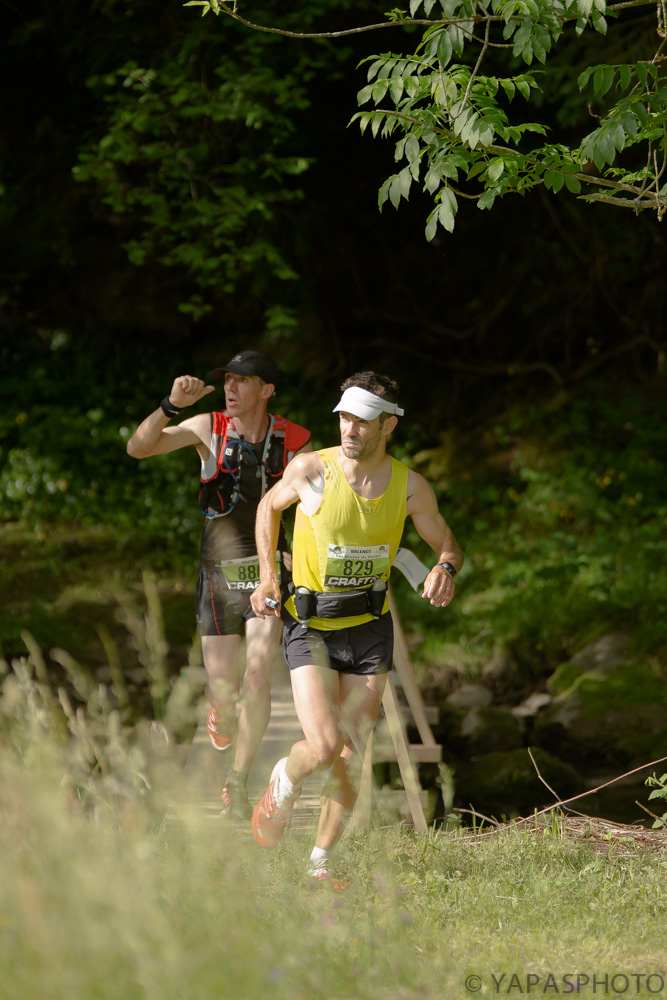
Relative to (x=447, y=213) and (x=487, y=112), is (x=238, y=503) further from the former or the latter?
(x=487, y=112)

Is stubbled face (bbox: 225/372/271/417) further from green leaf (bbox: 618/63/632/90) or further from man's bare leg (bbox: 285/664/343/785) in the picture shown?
green leaf (bbox: 618/63/632/90)

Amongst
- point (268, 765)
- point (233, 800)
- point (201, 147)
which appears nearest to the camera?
point (233, 800)

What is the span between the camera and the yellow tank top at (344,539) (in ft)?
14.5

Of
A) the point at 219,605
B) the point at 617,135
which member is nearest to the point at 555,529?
the point at 219,605

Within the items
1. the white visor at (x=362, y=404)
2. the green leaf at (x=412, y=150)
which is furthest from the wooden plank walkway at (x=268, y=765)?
the green leaf at (x=412, y=150)

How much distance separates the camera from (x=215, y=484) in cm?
544

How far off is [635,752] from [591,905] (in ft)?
15.3

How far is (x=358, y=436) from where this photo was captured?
14.4 ft

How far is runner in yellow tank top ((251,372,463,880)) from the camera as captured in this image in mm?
4367

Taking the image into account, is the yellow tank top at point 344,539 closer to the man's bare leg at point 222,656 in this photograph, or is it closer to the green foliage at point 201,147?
the man's bare leg at point 222,656

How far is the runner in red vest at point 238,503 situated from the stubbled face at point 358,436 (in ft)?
3.22

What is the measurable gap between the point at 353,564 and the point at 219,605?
1.39 meters

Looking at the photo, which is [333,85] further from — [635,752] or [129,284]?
[635,752]

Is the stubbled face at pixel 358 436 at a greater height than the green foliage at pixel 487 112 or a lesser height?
lesser
